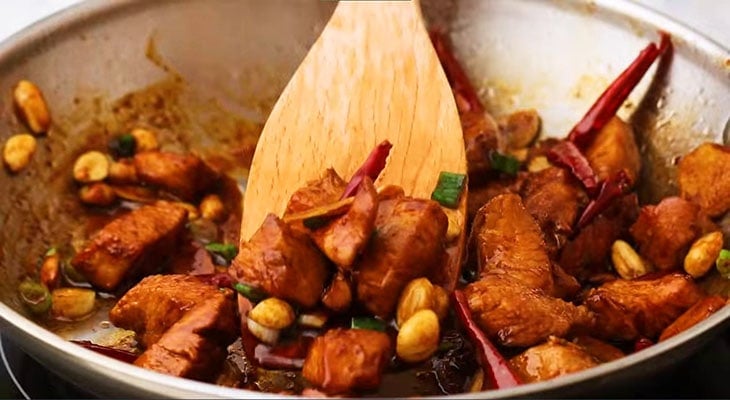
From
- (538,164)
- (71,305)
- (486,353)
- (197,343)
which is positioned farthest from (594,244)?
(71,305)

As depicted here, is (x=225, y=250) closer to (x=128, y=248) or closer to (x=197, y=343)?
(x=128, y=248)

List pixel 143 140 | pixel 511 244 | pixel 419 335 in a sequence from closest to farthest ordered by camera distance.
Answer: pixel 419 335 → pixel 511 244 → pixel 143 140

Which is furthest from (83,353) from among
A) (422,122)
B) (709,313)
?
(709,313)

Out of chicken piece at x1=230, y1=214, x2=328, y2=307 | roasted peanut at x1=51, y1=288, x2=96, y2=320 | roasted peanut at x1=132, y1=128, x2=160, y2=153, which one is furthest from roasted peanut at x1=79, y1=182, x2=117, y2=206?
chicken piece at x1=230, y1=214, x2=328, y2=307

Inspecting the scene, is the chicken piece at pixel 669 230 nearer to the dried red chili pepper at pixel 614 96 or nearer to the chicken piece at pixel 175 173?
the dried red chili pepper at pixel 614 96

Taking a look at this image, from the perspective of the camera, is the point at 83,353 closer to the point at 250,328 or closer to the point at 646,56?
the point at 250,328

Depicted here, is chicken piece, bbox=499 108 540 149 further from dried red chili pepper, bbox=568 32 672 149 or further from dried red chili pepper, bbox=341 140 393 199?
dried red chili pepper, bbox=341 140 393 199

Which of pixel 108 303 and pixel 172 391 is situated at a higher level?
pixel 172 391
